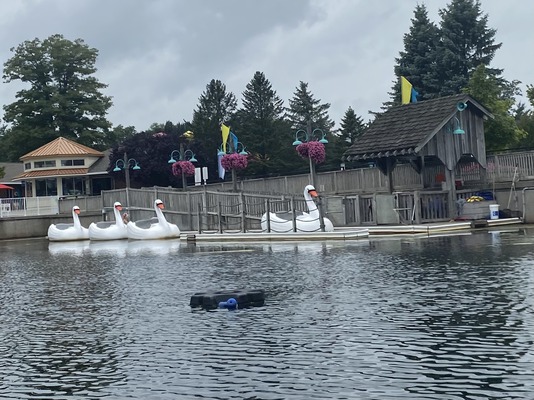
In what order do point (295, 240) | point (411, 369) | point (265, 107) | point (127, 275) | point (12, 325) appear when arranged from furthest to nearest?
1. point (265, 107)
2. point (295, 240)
3. point (127, 275)
4. point (12, 325)
5. point (411, 369)

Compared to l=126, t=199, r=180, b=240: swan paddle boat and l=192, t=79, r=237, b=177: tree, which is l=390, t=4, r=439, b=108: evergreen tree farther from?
l=126, t=199, r=180, b=240: swan paddle boat

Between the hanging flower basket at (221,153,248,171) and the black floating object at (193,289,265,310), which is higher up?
the hanging flower basket at (221,153,248,171)

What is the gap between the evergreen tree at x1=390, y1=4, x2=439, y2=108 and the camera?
76062mm

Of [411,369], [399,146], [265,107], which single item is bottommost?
[411,369]

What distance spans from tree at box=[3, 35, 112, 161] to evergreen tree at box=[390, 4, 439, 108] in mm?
36361

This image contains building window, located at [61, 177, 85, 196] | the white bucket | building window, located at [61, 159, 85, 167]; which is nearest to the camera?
the white bucket

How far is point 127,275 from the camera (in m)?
24.9

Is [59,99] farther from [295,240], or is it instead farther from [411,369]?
[411,369]

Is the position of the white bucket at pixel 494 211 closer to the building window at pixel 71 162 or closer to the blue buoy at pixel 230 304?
the blue buoy at pixel 230 304

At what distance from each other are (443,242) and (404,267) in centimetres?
848

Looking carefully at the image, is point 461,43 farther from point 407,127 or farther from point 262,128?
Answer: point 407,127

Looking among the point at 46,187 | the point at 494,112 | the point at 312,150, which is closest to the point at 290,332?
the point at 312,150

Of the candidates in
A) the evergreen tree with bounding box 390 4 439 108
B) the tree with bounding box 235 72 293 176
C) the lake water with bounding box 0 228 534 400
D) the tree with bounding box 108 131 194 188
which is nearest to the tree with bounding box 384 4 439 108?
the evergreen tree with bounding box 390 4 439 108

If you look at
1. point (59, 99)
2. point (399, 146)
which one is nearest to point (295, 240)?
point (399, 146)
